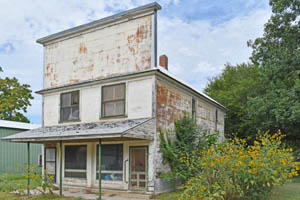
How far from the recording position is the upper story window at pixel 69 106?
1361 centimetres

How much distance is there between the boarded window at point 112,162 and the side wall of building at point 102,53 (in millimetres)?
3204

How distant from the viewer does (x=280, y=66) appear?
17.3 m

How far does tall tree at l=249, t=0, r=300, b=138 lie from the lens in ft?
54.0

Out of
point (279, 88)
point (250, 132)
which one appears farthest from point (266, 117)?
point (250, 132)

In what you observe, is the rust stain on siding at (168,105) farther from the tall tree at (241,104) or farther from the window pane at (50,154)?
the tall tree at (241,104)

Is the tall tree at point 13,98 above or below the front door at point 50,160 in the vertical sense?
above

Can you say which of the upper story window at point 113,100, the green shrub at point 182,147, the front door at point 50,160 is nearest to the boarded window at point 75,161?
the front door at point 50,160

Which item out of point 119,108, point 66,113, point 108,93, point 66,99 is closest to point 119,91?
point 108,93

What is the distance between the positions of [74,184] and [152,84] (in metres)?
5.95

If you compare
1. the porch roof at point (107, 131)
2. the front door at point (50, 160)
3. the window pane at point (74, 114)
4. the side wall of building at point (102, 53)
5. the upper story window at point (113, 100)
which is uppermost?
the side wall of building at point (102, 53)

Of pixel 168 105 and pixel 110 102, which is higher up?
pixel 110 102

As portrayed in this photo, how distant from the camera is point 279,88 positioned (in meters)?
17.9

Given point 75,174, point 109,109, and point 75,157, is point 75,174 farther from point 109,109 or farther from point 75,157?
point 109,109

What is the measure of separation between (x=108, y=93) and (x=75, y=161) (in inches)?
141
